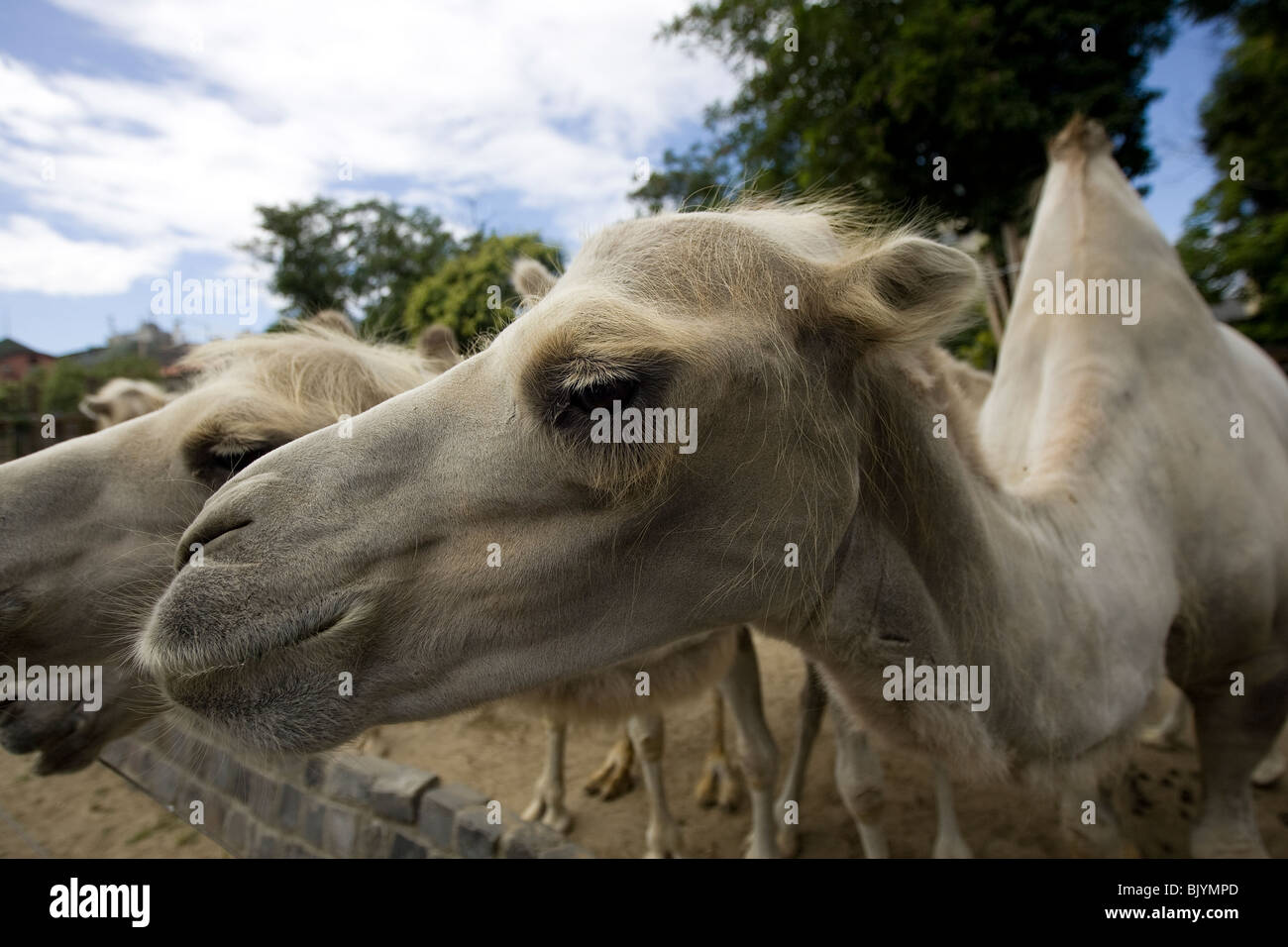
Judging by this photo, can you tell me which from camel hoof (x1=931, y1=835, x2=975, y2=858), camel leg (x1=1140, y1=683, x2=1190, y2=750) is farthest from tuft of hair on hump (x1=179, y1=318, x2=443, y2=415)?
camel leg (x1=1140, y1=683, x2=1190, y2=750)

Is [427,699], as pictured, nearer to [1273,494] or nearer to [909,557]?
[909,557]

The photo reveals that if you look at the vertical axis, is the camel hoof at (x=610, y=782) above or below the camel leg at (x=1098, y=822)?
below

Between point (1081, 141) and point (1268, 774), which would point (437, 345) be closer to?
point (1081, 141)

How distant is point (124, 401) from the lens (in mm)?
3375

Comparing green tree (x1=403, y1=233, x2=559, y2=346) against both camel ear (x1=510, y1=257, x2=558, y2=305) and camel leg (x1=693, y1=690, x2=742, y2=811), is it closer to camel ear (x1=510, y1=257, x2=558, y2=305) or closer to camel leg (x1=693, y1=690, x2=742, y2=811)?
camel ear (x1=510, y1=257, x2=558, y2=305)

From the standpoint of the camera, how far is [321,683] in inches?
51.9

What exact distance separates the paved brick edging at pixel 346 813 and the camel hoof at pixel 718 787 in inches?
75.2

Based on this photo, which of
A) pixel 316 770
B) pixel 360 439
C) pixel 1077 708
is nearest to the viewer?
pixel 360 439

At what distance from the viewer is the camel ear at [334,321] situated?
3.44m

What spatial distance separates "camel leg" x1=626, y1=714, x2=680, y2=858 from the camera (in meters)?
4.18

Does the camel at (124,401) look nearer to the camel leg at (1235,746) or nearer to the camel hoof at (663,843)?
the camel hoof at (663,843)

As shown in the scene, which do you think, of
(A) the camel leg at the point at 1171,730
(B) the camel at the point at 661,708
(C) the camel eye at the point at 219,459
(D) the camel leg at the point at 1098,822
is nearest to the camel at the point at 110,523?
(C) the camel eye at the point at 219,459
